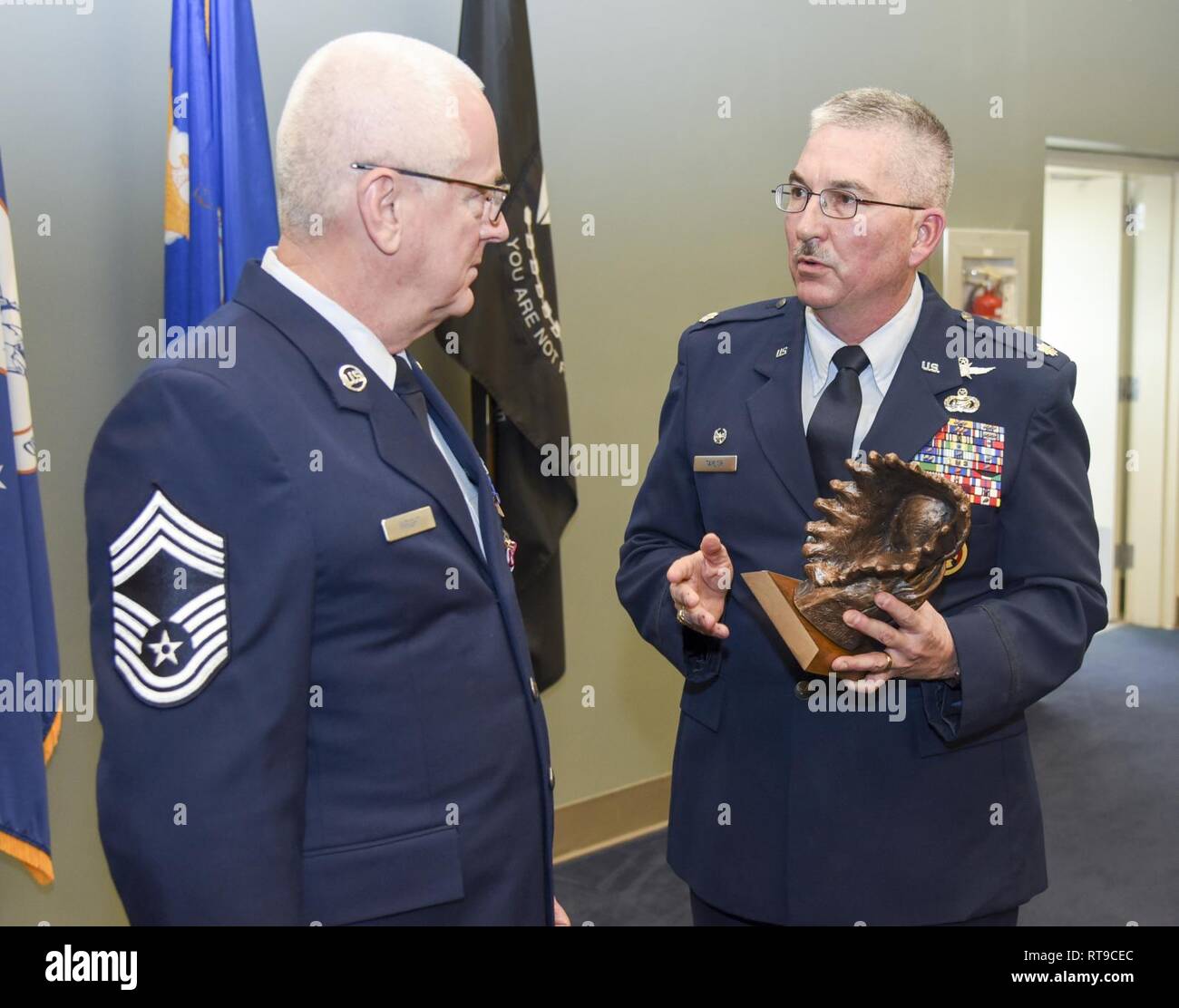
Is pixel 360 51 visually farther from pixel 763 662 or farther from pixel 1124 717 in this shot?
pixel 1124 717

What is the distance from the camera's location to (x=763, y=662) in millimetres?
1773

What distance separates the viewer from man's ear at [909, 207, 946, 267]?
5.89 feet

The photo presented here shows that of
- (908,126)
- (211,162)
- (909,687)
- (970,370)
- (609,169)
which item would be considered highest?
(609,169)

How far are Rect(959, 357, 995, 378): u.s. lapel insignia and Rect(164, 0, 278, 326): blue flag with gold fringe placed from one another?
1564 mm

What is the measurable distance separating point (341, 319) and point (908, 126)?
0.92 m

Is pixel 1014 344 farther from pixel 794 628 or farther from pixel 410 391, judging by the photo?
pixel 410 391

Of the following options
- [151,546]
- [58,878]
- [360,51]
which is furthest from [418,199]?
[58,878]

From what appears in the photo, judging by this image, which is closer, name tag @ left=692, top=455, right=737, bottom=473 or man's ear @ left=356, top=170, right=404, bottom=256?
man's ear @ left=356, top=170, right=404, bottom=256

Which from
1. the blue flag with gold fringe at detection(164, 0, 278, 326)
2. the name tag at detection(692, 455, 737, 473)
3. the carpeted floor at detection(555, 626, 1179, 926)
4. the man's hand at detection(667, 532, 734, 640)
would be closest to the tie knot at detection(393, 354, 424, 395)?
the man's hand at detection(667, 532, 734, 640)

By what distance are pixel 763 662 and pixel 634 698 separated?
235 cm

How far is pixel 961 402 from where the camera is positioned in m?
1.73

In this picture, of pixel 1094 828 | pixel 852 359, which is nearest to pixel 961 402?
pixel 852 359

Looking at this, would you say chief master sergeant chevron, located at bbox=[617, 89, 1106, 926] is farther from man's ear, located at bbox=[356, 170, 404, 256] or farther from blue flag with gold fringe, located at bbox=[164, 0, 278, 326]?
blue flag with gold fringe, located at bbox=[164, 0, 278, 326]

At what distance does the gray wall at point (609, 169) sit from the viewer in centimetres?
273
